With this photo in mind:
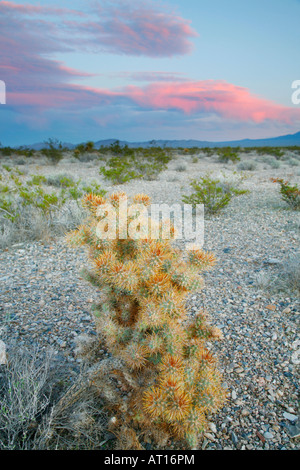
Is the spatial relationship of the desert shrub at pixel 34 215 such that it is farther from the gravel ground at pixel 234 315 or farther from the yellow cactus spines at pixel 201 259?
the yellow cactus spines at pixel 201 259

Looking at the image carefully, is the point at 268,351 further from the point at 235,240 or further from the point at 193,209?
Result: the point at 193,209

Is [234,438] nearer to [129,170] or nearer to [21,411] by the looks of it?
[21,411]

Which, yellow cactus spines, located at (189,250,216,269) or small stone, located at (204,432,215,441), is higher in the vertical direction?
yellow cactus spines, located at (189,250,216,269)

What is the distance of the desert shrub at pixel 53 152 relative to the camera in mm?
20438

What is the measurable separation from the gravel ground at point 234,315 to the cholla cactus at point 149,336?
40 cm

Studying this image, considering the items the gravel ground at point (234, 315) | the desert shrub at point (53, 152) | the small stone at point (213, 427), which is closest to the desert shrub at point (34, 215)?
the gravel ground at point (234, 315)

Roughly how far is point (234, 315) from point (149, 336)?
1684 millimetres

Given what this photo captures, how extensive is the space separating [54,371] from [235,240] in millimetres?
4286

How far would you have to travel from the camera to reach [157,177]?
14.3 meters

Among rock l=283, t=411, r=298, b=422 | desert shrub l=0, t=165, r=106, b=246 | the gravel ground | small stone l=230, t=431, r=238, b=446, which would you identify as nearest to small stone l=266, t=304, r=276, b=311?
the gravel ground

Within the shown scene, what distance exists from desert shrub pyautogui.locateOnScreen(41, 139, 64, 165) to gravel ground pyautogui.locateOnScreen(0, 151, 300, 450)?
53.0 feet

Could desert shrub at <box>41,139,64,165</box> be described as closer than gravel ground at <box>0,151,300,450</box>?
No

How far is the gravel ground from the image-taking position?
7.38ft

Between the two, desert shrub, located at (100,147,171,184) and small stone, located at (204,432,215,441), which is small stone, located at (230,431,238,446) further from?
desert shrub, located at (100,147,171,184)
